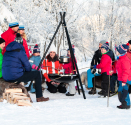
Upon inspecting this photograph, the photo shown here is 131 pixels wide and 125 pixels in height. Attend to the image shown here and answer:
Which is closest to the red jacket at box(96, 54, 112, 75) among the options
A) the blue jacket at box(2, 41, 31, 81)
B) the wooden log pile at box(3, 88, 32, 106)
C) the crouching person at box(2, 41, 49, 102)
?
the crouching person at box(2, 41, 49, 102)

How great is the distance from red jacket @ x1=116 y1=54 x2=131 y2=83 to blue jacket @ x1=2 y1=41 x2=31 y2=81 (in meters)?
1.89

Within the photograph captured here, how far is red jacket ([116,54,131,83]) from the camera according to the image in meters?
3.39

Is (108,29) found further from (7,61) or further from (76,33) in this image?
(7,61)

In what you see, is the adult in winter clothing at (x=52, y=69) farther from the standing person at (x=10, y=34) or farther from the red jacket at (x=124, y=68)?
the red jacket at (x=124, y=68)

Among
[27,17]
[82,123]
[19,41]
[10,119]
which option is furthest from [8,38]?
[27,17]

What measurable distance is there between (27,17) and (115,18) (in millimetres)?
7651

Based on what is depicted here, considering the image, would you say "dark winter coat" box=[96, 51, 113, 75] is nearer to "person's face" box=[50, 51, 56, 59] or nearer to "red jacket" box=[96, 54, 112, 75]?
"red jacket" box=[96, 54, 112, 75]

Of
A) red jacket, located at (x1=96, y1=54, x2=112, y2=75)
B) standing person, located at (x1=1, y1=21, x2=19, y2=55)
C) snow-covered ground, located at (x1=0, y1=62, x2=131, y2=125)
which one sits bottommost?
snow-covered ground, located at (x1=0, y1=62, x2=131, y2=125)

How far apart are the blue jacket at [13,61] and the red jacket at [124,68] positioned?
1.89 metres

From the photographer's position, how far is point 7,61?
3635mm

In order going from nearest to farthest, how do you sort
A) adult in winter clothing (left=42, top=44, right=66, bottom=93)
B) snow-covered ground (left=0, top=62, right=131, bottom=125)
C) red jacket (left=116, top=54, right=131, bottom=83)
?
snow-covered ground (left=0, top=62, right=131, bottom=125) → red jacket (left=116, top=54, right=131, bottom=83) → adult in winter clothing (left=42, top=44, right=66, bottom=93)

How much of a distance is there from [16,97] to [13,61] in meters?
0.72

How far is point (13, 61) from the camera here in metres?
3.62

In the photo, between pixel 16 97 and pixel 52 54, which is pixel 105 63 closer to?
pixel 52 54
